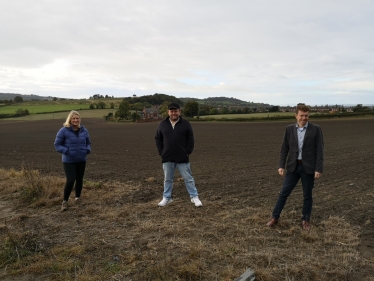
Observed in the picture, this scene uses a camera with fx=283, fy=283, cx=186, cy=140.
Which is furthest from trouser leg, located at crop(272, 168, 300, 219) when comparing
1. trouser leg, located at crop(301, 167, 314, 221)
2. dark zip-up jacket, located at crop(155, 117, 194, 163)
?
dark zip-up jacket, located at crop(155, 117, 194, 163)

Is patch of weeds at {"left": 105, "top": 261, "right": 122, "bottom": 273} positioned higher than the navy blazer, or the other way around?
the navy blazer

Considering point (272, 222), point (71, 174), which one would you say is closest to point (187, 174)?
point (272, 222)

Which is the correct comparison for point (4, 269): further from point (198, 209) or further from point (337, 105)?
point (337, 105)

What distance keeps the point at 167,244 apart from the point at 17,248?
6.20 ft

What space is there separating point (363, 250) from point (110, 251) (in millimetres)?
3332

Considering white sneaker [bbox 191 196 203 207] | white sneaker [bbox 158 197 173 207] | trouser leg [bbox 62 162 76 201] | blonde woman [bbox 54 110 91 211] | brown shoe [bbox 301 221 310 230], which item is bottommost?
white sneaker [bbox 158 197 173 207]

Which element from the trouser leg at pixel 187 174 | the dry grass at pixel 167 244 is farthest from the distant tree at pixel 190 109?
the dry grass at pixel 167 244

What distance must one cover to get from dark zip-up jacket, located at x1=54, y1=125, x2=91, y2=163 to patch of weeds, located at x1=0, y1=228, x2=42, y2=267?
6.43 feet

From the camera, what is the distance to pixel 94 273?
311 cm

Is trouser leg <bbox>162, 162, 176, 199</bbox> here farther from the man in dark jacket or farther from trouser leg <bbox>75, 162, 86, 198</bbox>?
trouser leg <bbox>75, 162, 86, 198</bbox>

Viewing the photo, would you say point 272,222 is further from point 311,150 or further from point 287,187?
point 311,150

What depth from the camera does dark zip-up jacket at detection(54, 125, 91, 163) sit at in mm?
5504

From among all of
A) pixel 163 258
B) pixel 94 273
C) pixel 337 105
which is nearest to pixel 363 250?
pixel 163 258

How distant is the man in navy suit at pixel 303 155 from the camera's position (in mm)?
4250
